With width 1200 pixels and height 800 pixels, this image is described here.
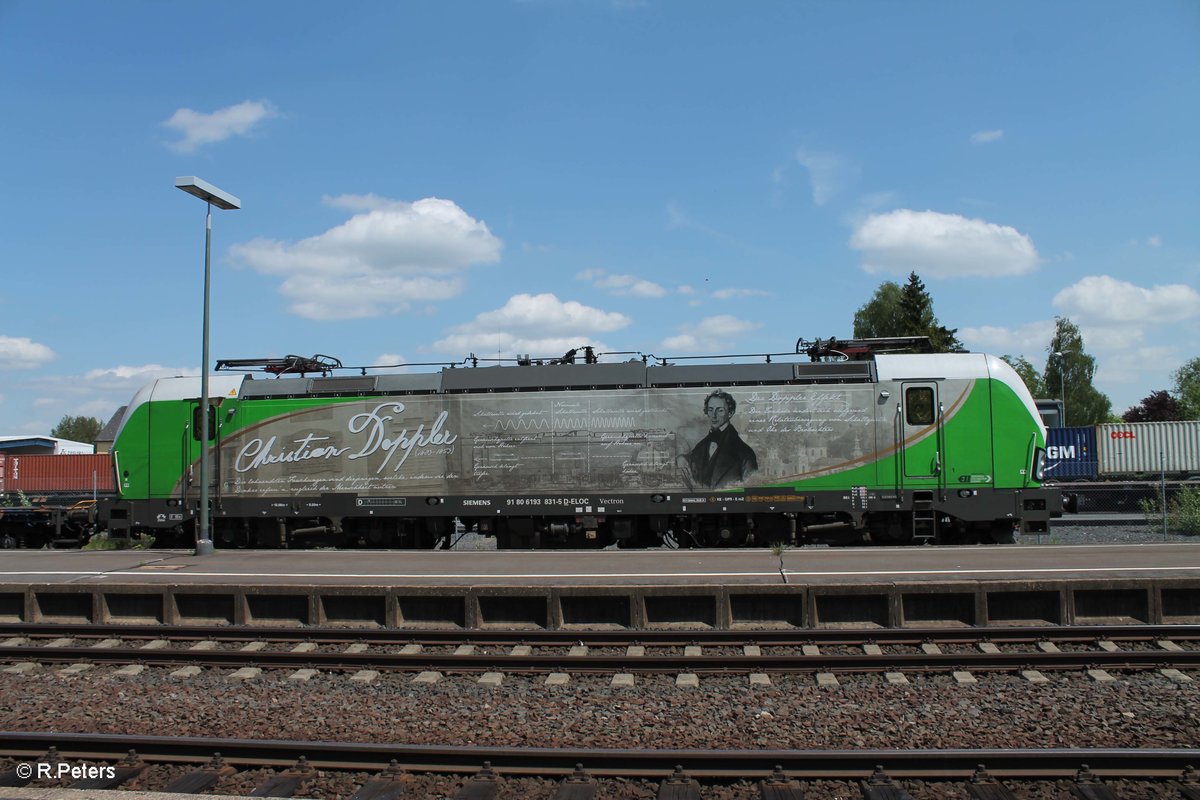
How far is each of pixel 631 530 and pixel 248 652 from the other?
8569mm

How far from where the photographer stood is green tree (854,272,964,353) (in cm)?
5562

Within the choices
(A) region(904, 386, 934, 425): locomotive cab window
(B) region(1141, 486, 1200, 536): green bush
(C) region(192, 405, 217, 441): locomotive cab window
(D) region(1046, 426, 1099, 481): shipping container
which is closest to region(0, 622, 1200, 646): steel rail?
(A) region(904, 386, 934, 425): locomotive cab window

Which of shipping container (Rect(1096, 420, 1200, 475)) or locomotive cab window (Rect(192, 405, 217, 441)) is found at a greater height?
Answer: locomotive cab window (Rect(192, 405, 217, 441))

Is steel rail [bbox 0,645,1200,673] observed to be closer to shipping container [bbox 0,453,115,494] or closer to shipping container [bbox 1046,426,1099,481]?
shipping container [bbox 1046,426,1099,481]

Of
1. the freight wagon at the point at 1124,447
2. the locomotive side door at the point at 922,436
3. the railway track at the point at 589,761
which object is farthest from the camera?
the freight wagon at the point at 1124,447

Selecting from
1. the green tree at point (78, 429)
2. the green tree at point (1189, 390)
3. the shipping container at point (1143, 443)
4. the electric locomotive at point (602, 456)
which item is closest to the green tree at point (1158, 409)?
the green tree at point (1189, 390)

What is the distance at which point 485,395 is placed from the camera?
57.1ft

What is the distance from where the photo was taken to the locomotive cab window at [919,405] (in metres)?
16.4

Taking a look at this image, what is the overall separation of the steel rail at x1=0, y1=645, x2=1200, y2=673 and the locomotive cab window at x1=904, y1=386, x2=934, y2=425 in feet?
23.6

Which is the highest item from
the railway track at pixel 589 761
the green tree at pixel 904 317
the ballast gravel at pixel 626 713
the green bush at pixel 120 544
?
the green tree at pixel 904 317

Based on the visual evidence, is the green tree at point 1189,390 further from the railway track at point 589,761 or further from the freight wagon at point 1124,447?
the railway track at point 589,761

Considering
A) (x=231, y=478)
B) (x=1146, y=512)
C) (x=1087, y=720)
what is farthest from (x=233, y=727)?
(x=1146, y=512)

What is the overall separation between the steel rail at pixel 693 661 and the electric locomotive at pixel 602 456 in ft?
22.7

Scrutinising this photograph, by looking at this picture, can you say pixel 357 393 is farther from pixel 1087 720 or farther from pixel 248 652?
pixel 1087 720
